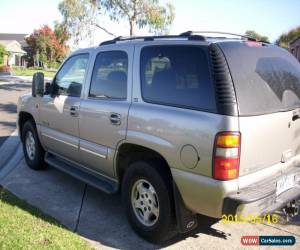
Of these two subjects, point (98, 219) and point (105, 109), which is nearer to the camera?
point (105, 109)

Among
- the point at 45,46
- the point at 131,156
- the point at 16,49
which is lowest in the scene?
the point at 131,156

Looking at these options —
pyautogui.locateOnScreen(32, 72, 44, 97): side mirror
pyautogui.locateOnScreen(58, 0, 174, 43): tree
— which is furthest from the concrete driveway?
pyautogui.locateOnScreen(58, 0, 174, 43): tree

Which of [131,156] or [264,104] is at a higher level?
[264,104]

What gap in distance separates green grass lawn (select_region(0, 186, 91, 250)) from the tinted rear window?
1.64 metres

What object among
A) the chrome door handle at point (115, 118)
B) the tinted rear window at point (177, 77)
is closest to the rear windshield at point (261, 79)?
the tinted rear window at point (177, 77)

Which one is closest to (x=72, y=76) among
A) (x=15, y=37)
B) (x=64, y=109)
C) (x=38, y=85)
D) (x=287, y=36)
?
(x=64, y=109)

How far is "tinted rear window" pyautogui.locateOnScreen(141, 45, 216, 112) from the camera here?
3.37 meters

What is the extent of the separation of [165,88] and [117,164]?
3.72 ft

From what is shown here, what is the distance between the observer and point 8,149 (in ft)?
25.2

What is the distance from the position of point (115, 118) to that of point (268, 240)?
6.94ft

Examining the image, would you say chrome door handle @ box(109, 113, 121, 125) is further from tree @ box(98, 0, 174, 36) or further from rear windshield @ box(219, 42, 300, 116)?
tree @ box(98, 0, 174, 36)

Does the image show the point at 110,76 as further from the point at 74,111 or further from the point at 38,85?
the point at 38,85

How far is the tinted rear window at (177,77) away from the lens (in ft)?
11.1

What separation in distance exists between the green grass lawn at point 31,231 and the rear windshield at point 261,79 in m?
2.13
